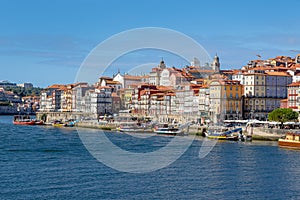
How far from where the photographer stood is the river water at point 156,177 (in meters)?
19.3

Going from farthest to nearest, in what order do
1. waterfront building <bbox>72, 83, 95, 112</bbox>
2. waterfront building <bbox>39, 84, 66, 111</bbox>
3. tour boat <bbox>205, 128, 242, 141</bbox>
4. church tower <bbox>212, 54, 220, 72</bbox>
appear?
waterfront building <bbox>39, 84, 66, 111</bbox> < waterfront building <bbox>72, 83, 95, 112</bbox> < church tower <bbox>212, 54, 220, 72</bbox> < tour boat <bbox>205, 128, 242, 141</bbox>

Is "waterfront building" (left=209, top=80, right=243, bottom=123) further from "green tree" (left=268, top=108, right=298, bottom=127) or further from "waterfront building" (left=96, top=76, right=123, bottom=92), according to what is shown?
"waterfront building" (left=96, top=76, right=123, bottom=92)

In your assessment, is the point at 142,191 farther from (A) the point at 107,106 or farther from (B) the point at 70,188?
(A) the point at 107,106

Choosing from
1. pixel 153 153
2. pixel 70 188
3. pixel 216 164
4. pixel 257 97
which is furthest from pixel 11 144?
pixel 257 97

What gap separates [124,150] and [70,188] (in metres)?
12.6

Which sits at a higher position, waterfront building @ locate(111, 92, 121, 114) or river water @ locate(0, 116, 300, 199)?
waterfront building @ locate(111, 92, 121, 114)

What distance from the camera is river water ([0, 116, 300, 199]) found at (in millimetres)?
19328

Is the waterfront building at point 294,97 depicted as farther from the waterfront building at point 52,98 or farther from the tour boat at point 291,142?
the waterfront building at point 52,98

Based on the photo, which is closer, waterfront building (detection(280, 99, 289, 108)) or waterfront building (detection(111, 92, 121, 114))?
waterfront building (detection(280, 99, 289, 108))

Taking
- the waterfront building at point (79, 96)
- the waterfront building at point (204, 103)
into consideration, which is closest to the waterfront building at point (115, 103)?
the waterfront building at point (79, 96)

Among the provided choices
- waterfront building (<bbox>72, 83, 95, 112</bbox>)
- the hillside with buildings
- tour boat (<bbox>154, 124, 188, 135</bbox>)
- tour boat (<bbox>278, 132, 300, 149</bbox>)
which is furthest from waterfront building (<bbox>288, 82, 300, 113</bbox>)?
waterfront building (<bbox>72, 83, 95, 112</bbox>)

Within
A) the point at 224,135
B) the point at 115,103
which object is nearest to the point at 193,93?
the point at 115,103

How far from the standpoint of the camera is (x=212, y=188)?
20.4m

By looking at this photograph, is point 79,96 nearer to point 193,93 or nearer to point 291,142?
point 193,93
